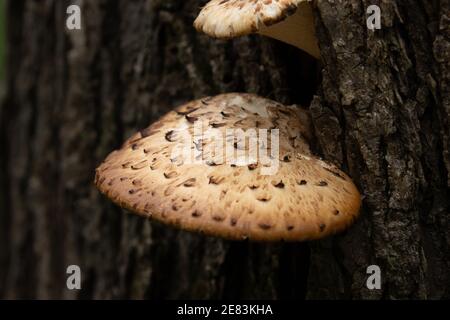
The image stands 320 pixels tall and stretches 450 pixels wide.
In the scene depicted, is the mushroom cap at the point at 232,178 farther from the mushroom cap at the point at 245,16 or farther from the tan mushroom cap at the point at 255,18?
the mushroom cap at the point at 245,16

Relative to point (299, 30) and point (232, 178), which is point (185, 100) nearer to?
point (299, 30)

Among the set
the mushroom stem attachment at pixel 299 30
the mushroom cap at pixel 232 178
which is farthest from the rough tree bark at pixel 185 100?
the mushroom cap at pixel 232 178

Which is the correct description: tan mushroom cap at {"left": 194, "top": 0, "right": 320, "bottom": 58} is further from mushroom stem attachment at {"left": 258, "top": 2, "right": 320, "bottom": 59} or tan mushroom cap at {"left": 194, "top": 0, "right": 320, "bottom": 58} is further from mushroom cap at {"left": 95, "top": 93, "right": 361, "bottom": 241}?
mushroom cap at {"left": 95, "top": 93, "right": 361, "bottom": 241}

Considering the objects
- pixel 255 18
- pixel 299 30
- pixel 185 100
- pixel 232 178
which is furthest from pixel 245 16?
pixel 185 100

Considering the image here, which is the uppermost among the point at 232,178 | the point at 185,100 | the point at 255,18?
the point at 185,100

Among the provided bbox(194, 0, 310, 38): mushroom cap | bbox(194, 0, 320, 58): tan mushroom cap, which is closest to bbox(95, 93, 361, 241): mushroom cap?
bbox(194, 0, 320, 58): tan mushroom cap

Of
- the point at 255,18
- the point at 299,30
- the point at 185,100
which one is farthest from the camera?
the point at 185,100
